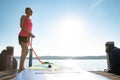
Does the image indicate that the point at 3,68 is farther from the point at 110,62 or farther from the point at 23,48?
the point at 110,62

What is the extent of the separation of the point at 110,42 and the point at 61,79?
626 centimetres

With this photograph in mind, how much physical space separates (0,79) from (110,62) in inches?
173

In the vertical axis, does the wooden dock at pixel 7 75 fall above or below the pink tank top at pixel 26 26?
below

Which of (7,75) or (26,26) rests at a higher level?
(26,26)

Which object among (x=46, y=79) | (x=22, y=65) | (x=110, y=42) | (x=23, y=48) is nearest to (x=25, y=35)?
(x=23, y=48)

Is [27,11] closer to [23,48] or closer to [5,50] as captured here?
[23,48]

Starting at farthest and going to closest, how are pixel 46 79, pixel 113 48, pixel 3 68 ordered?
1. pixel 3 68
2. pixel 113 48
3. pixel 46 79

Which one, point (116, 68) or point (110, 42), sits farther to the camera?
point (110, 42)

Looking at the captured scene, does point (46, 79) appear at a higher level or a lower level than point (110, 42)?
lower

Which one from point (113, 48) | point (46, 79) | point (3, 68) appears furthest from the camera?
point (3, 68)

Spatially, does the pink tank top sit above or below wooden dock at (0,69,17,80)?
above

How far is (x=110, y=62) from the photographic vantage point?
812cm

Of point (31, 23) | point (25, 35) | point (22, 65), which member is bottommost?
point (22, 65)

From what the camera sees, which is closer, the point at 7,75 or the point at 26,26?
the point at 26,26
